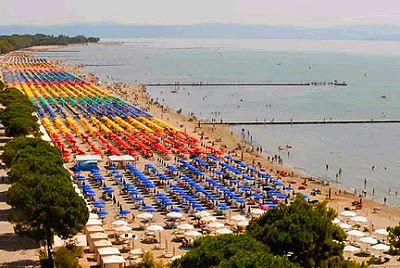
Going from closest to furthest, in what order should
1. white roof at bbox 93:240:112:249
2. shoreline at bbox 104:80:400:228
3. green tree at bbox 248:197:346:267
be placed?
green tree at bbox 248:197:346:267
white roof at bbox 93:240:112:249
shoreline at bbox 104:80:400:228

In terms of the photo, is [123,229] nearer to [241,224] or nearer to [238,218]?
[241,224]

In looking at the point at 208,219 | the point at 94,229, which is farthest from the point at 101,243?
the point at 208,219

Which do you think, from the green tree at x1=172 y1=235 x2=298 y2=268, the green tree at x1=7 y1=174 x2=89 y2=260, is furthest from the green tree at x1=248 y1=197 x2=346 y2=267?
the green tree at x1=7 y1=174 x2=89 y2=260

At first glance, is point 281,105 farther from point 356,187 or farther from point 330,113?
point 356,187

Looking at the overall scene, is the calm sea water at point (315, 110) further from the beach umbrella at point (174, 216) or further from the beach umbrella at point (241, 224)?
the beach umbrella at point (174, 216)

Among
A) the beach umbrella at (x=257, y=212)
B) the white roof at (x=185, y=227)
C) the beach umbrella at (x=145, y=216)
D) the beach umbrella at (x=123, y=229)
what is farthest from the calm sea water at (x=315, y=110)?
the beach umbrella at (x=123, y=229)

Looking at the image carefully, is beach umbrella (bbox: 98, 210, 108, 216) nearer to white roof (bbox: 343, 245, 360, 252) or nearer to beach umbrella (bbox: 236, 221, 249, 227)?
beach umbrella (bbox: 236, 221, 249, 227)
